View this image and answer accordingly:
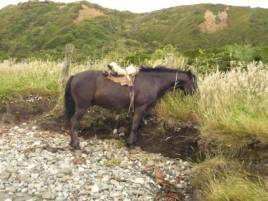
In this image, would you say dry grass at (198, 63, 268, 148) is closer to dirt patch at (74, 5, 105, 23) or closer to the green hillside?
the green hillside

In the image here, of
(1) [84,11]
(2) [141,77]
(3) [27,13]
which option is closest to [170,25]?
(1) [84,11]

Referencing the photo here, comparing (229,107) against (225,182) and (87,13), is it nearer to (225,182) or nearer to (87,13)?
(225,182)

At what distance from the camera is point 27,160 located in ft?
31.7

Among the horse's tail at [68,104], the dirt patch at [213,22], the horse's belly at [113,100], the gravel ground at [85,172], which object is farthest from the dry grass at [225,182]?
the dirt patch at [213,22]

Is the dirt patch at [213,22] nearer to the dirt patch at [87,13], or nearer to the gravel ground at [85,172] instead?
the dirt patch at [87,13]

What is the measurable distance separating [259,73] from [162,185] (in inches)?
124

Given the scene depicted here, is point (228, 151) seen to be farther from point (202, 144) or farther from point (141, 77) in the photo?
point (141, 77)

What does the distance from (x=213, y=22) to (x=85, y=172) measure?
61.2m

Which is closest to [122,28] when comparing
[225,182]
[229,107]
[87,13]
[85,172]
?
[87,13]

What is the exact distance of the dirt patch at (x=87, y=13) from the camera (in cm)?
6769

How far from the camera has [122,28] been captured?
234ft

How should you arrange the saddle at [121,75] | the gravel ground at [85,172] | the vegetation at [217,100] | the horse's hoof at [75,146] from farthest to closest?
1. the saddle at [121,75]
2. the horse's hoof at [75,146]
3. the gravel ground at [85,172]
4. the vegetation at [217,100]

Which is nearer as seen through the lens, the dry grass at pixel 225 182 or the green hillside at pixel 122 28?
the dry grass at pixel 225 182

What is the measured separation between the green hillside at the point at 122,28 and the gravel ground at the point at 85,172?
39843 millimetres
